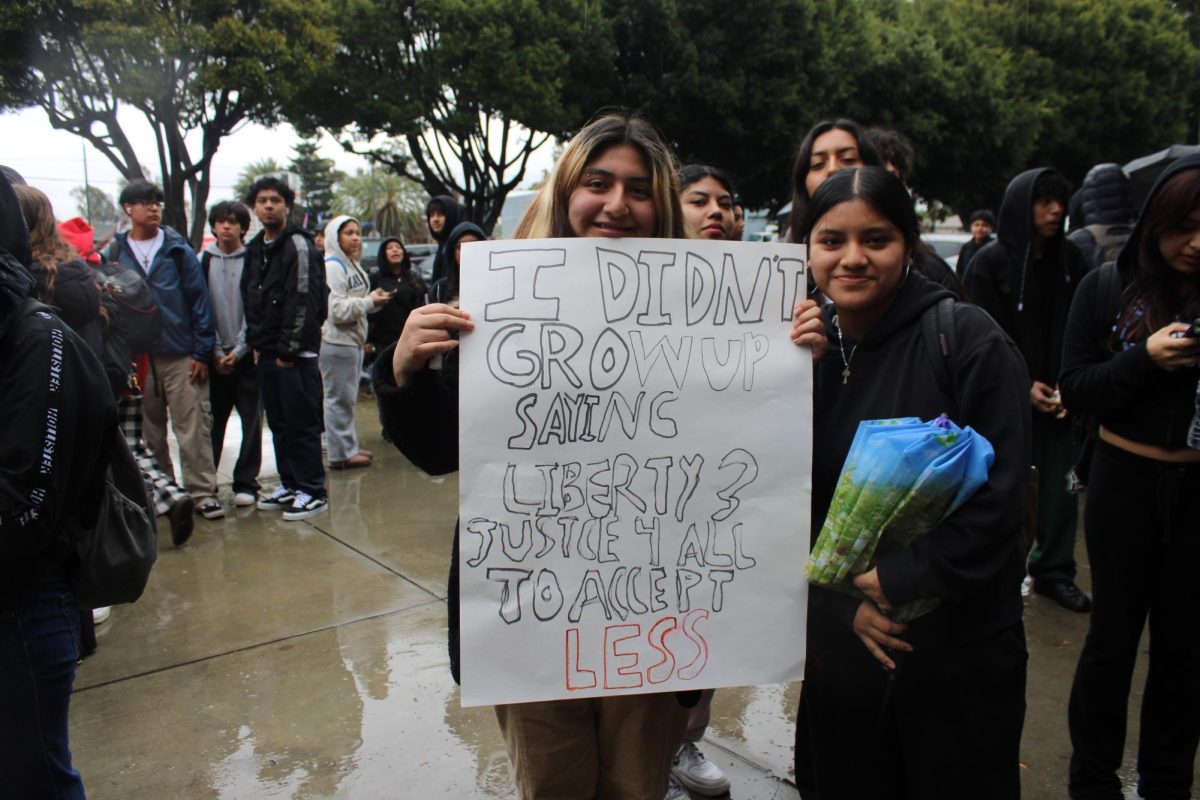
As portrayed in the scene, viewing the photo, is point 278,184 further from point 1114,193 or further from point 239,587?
point 1114,193

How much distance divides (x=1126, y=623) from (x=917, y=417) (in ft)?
4.46

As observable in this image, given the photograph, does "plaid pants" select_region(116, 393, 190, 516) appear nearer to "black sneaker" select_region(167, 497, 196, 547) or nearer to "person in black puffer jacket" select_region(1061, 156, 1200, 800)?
"black sneaker" select_region(167, 497, 196, 547)

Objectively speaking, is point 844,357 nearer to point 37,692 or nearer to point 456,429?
point 456,429

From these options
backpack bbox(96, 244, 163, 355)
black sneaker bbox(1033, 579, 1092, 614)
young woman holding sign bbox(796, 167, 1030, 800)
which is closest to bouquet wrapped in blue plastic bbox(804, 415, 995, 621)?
young woman holding sign bbox(796, 167, 1030, 800)

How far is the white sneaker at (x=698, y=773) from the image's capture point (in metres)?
2.72

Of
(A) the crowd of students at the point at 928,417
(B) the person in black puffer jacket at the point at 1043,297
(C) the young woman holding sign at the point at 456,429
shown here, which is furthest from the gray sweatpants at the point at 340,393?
(C) the young woman holding sign at the point at 456,429

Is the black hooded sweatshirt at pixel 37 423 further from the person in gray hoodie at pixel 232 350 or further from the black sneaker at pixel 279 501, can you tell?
→ the person in gray hoodie at pixel 232 350

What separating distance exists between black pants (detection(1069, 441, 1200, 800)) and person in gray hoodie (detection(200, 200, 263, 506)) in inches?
200

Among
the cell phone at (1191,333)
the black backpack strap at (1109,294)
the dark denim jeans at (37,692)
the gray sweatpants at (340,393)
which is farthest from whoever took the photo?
the gray sweatpants at (340,393)

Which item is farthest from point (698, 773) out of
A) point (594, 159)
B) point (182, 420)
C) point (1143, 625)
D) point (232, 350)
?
point (232, 350)

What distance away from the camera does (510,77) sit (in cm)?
1869

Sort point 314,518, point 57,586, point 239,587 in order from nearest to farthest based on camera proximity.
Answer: point 57,586
point 239,587
point 314,518

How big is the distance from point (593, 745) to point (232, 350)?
4798mm

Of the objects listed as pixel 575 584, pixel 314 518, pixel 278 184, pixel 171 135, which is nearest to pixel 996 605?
pixel 575 584
